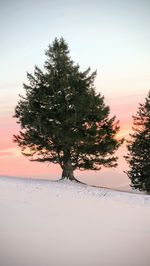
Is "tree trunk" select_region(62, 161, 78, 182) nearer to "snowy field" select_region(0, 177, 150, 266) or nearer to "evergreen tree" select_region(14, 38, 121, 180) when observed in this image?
"evergreen tree" select_region(14, 38, 121, 180)

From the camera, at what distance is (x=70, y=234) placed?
10172 mm

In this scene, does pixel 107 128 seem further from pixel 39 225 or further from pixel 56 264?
pixel 56 264

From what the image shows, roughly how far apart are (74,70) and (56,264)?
2592 cm

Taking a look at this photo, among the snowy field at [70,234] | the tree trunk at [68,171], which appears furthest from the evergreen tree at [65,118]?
the snowy field at [70,234]

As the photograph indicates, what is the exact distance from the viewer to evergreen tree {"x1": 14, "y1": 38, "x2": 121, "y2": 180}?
1203 inches

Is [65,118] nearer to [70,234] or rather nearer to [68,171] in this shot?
[68,171]

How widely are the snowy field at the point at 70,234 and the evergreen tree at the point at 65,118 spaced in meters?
15.0

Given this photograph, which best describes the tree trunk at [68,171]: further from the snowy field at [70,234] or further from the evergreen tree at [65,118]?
the snowy field at [70,234]

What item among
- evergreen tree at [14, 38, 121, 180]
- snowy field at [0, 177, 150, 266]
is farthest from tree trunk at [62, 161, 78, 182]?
snowy field at [0, 177, 150, 266]

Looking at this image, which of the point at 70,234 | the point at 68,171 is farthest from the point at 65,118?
the point at 70,234

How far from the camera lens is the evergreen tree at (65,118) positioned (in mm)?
30562

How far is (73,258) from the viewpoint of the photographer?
316 inches

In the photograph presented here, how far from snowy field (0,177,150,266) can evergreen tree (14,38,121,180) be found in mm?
14979

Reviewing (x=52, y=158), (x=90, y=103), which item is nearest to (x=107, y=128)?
Answer: (x=90, y=103)
